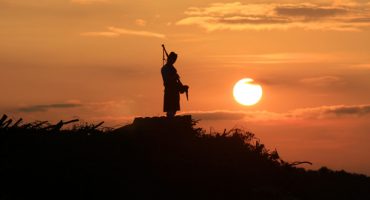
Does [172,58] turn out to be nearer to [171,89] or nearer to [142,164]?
[171,89]

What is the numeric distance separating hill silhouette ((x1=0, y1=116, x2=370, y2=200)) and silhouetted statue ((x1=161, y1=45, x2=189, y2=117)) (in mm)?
599

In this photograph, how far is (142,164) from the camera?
25250mm

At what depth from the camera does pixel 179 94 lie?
29.0 m

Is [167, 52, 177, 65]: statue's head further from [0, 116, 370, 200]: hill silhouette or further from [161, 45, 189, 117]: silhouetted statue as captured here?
[0, 116, 370, 200]: hill silhouette

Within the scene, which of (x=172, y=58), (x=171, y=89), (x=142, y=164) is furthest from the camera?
(x=171, y=89)

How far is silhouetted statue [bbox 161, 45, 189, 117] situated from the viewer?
1121 inches

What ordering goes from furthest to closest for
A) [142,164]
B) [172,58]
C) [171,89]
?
1. [171,89]
2. [172,58]
3. [142,164]

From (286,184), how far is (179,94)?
498cm

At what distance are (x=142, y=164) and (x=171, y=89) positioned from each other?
14.3 ft

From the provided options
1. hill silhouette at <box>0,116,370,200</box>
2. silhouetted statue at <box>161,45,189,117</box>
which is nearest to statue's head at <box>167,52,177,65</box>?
silhouetted statue at <box>161,45,189,117</box>

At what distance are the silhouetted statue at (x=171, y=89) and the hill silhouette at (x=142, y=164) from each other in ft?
1.97

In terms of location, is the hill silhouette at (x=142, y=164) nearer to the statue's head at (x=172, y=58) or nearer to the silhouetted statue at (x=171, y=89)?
the silhouetted statue at (x=171, y=89)

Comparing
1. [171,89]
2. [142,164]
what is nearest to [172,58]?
[171,89]

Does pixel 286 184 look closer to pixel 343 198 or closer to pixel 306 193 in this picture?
pixel 306 193
